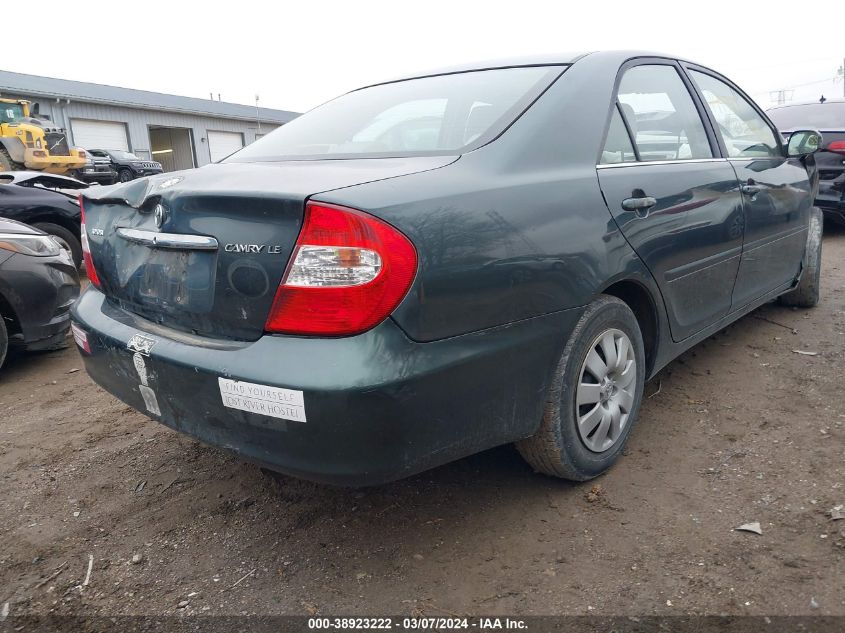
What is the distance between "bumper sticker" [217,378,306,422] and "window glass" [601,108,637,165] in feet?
4.55

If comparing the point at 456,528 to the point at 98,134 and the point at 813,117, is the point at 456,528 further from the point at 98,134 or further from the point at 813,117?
the point at 98,134

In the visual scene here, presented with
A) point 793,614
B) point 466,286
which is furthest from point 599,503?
point 466,286

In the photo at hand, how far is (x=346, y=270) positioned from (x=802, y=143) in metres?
3.38

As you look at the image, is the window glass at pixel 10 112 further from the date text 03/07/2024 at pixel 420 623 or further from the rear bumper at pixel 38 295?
the date text 03/07/2024 at pixel 420 623

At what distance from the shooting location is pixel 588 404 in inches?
88.7

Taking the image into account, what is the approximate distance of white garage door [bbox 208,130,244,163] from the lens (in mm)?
33250

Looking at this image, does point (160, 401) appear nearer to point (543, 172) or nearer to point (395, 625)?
point (395, 625)

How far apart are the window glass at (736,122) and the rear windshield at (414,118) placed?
48.5 inches

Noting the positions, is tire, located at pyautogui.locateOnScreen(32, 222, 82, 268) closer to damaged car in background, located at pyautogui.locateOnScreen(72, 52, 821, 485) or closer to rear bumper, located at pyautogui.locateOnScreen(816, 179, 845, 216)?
damaged car in background, located at pyautogui.locateOnScreen(72, 52, 821, 485)

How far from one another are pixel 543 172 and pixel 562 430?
2.80 feet

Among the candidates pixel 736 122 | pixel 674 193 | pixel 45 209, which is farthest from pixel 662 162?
pixel 45 209

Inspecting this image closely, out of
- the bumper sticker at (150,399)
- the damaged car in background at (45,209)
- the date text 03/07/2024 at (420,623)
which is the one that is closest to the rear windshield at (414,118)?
the bumper sticker at (150,399)

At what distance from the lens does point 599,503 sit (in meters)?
2.21

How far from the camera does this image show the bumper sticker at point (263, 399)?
1585 mm
